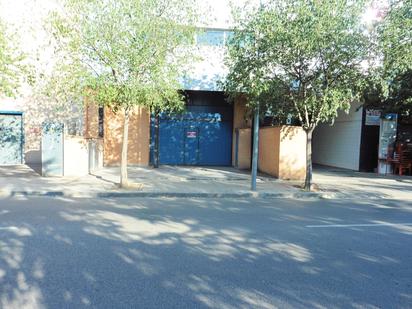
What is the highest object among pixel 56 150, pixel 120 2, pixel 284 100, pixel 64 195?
pixel 120 2

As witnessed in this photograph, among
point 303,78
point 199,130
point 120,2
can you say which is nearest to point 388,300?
point 303,78

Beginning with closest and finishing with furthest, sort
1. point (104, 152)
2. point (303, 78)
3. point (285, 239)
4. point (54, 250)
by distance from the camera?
point (54, 250), point (285, 239), point (303, 78), point (104, 152)

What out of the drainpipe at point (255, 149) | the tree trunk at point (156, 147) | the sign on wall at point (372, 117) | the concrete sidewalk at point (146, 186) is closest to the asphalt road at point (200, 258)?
the concrete sidewalk at point (146, 186)

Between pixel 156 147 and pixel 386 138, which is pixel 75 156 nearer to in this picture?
pixel 156 147

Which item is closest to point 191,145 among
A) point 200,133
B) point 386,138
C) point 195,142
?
point 195,142

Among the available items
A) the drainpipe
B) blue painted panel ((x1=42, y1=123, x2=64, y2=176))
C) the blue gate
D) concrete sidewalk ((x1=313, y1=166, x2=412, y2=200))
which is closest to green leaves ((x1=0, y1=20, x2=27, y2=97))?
blue painted panel ((x1=42, y1=123, x2=64, y2=176))

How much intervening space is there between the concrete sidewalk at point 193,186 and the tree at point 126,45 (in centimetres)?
280

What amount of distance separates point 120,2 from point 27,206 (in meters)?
5.90

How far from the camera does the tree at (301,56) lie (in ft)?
31.2

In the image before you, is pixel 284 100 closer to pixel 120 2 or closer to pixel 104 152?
pixel 120 2

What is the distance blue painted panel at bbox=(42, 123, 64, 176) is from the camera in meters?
12.5

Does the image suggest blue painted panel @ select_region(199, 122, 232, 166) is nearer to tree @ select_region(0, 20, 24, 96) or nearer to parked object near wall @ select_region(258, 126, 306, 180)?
parked object near wall @ select_region(258, 126, 306, 180)

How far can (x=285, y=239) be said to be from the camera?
5629mm

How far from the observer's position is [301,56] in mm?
10102
